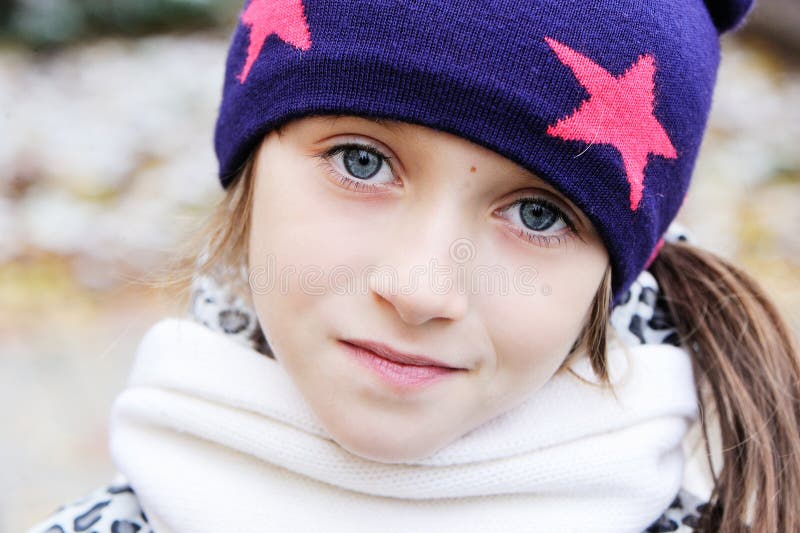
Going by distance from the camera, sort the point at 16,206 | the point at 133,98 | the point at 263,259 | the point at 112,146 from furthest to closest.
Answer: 1. the point at 133,98
2. the point at 112,146
3. the point at 16,206
4. the point at 263,259

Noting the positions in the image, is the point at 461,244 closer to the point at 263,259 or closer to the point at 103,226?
the point at 263,259

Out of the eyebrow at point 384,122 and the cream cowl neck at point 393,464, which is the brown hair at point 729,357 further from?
the eyebrow at point 384,122

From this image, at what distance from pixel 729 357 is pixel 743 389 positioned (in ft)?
0.17

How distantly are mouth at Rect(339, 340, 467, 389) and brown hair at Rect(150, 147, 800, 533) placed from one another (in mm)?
261

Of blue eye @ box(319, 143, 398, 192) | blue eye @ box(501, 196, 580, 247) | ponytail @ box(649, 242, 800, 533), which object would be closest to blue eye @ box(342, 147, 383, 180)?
blue eye @ box(319, 143, 398, 192)

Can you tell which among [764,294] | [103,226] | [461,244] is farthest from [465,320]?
[103,226]

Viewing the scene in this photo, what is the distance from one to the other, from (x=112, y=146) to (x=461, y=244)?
2378 mm

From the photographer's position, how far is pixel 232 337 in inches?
49.2

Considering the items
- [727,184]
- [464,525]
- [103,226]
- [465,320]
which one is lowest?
[464,525]

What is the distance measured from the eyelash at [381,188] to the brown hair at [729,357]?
0.10 m

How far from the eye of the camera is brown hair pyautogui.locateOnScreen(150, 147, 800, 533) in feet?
3.69

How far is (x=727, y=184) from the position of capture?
312 cm

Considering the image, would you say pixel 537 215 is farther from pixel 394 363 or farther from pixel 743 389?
pixel 743 389

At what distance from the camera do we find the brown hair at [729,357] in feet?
3.69
